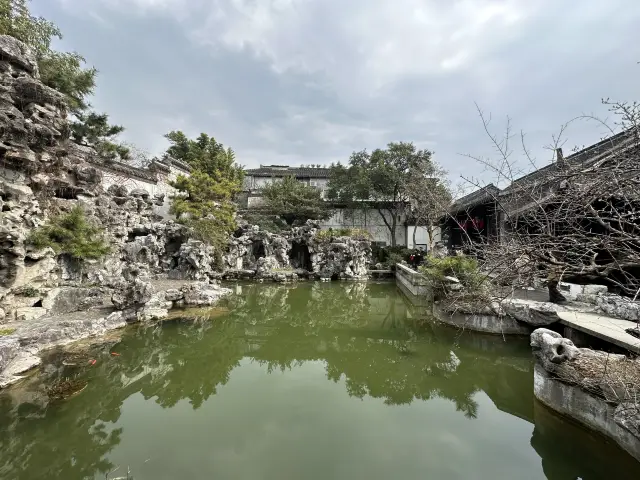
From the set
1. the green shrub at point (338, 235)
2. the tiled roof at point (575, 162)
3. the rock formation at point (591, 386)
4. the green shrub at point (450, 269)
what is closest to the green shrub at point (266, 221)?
the green shrub at point (338, 235)

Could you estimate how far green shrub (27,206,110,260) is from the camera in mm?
7871

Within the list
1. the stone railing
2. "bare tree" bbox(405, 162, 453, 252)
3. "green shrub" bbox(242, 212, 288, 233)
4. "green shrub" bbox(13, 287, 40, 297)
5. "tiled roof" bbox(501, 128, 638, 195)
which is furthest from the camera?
"green shrub" bbox(242, 212, 288, 233)

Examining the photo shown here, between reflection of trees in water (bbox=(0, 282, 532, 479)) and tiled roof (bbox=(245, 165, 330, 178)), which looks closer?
reflection of trees in water (bbox=(0, 282, 532, 479))

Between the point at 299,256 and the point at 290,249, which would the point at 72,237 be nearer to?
the point at 290,249

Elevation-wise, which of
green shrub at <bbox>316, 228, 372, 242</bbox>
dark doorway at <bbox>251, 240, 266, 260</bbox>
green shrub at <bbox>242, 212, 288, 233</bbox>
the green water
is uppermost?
green shrub at <bbox>242, 212, 288, 233</bbox>

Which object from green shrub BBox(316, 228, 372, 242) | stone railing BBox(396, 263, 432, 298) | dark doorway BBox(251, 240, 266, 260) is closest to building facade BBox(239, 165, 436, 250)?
green shrub BBox(316, 228, 372, 242)

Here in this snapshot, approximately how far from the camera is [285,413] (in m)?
4.15

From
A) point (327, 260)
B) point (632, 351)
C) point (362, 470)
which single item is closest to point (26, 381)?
point (362, 470)

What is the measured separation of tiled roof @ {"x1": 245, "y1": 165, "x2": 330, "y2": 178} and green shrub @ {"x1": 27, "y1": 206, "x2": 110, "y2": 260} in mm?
18841

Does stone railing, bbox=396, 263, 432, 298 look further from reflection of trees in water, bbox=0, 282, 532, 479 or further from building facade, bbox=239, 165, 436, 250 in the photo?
building facade, bbox=239, 165, 436, 250

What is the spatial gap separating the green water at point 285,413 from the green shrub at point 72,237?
128 inches

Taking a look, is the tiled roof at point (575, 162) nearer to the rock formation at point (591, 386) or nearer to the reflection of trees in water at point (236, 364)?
the rock formation at point (591, 386)

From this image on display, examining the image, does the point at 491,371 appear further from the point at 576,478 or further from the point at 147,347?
the point at 147,347

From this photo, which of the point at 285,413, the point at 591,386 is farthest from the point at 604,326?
the point at 285,413
